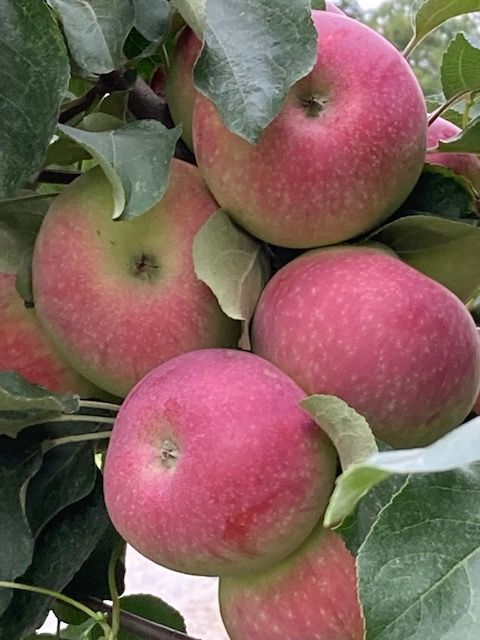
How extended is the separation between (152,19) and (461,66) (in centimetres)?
18

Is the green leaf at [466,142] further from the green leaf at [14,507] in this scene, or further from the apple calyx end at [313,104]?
the green leaf at [14,507]

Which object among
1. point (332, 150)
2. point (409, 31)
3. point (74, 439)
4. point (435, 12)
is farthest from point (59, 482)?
point (409, 31)

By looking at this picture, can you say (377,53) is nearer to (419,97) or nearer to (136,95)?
(419,97)

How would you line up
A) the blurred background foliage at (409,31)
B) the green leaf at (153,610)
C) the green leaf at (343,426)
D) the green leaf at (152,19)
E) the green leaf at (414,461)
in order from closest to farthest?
the green leaf at (414,461), the green leaf at (343,426), the green leaf at (152,19), the green leaf at (153,610), the blurred background foliage at (409,31)

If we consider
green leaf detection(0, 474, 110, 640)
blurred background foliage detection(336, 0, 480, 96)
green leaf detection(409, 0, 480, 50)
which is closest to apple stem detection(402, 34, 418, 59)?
green leaf detection(409, 0, 480, 50)

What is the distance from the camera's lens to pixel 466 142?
526 millimetres

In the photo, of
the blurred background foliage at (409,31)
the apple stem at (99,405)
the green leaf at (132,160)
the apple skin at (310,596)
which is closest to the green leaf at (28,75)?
the green leaf at (132,160)

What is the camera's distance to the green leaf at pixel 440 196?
502 millimetres

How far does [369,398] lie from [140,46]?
23 centimetres

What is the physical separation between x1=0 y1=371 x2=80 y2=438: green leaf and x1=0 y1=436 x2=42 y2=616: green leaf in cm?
2

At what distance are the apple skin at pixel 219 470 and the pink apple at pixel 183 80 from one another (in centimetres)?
15

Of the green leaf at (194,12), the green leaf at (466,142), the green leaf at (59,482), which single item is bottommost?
the green leaf at (59,482)

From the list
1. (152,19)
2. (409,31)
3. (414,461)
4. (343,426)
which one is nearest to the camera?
(414,461)

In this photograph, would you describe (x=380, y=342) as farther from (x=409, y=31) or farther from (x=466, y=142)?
(x=409, y=31)
